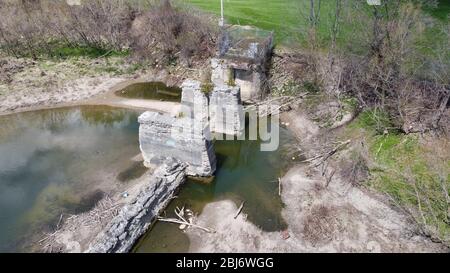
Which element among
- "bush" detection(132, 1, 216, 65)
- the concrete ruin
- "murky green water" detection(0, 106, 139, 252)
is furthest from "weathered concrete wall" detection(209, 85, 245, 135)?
"bush" detection(132, 1, 216, 65)

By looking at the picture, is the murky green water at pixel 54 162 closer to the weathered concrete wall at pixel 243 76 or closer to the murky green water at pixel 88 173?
the murky green water at pixel 88 173

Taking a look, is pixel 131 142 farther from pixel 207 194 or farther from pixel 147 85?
pixel 147 85

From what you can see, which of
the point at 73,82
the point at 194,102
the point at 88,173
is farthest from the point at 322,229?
the point at 73,82

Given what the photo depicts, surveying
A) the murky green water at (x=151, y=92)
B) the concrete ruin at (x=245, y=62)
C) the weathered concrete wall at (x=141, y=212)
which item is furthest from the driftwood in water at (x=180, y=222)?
the murky green water at (x=151, y=92)

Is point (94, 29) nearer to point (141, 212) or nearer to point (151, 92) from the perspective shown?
point (151, 92)

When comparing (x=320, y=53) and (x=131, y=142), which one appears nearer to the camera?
(x=131, y=142)

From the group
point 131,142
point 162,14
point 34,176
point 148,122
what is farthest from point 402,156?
point 162,14
